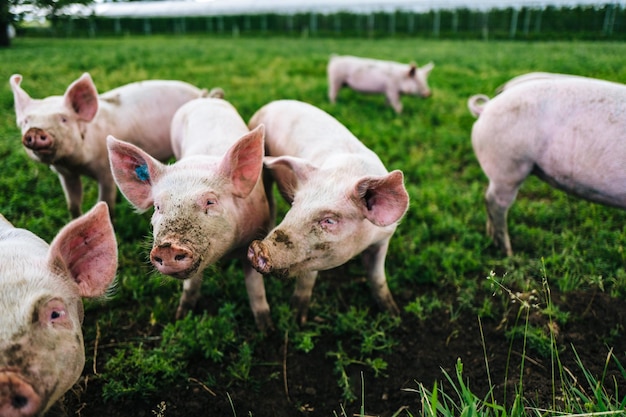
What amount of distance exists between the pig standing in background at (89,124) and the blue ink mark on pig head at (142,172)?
1304mm

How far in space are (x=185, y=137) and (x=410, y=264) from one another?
2156 millimetres

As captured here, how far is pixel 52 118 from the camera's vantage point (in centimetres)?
381

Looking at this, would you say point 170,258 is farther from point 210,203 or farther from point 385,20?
point 385,20

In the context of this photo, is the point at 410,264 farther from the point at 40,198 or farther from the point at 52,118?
the point at 40,198

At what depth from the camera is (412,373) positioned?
2.93m

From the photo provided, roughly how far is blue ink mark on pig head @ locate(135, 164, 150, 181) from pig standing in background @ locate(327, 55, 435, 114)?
6.66 meters

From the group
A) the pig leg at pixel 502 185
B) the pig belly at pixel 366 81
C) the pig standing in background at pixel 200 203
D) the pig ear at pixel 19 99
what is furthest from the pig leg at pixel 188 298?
the pig belly at pixel 366 81

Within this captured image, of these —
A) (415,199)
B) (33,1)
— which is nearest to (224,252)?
(415,199)

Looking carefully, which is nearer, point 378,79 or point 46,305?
point 46,305

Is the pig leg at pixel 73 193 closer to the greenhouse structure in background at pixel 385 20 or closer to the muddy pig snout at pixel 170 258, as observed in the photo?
the muddy pig snout at pixel 170 258

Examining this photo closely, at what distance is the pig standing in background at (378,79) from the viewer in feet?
30.4

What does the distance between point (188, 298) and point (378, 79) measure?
23.6 ft

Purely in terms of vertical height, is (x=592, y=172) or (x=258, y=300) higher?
(x=592, y=172)

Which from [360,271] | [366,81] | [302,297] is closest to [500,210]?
[360,271]
